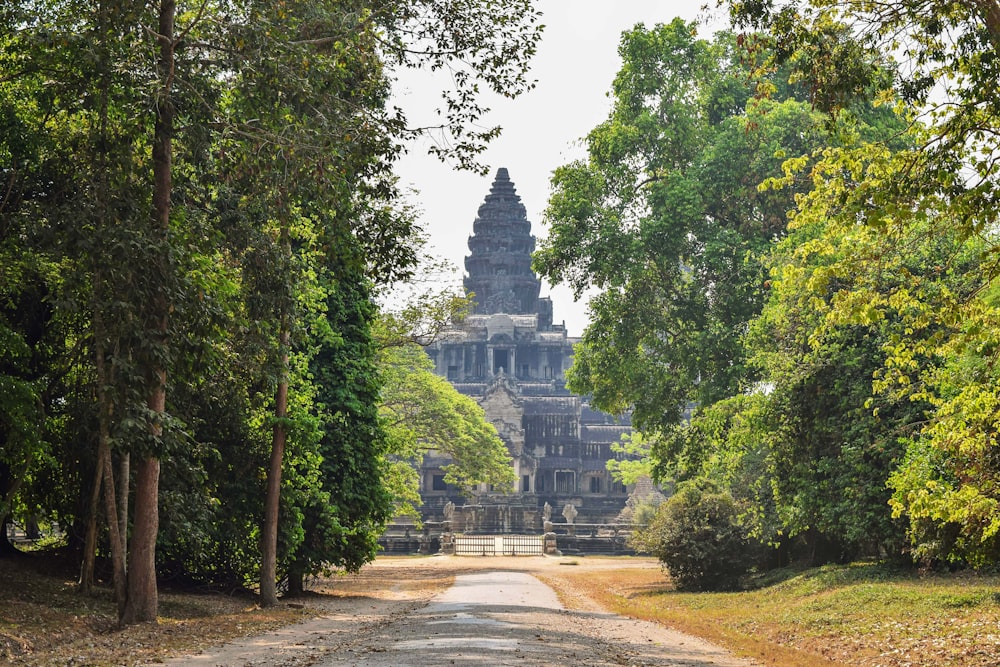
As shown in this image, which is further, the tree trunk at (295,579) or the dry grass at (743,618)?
the tree trunk at (295,579)

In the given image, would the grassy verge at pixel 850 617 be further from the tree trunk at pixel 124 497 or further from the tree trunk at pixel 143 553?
the tree trunk at pixel 124 497

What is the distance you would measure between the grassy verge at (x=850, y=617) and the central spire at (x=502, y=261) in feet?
242

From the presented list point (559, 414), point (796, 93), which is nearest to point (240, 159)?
point (796, 93)

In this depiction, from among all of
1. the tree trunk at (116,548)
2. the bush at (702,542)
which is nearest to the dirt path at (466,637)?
the tree trunk at (116,548)

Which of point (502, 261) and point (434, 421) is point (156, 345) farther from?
point (502, 261)

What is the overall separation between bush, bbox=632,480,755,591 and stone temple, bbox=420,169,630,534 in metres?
28.7

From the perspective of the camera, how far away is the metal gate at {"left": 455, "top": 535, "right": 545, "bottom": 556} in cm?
5819

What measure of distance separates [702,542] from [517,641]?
1755 centimetres

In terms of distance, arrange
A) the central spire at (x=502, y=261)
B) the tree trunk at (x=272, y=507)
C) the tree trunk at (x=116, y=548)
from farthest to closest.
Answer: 1. the central spire at (x=502, y=261)
2. the tree trunk at (x=272, y=507)
3. the tree trunk at (x=116, y=548)

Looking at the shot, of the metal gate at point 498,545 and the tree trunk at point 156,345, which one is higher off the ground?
the tree trunk at point 156,345

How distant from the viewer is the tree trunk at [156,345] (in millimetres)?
16453

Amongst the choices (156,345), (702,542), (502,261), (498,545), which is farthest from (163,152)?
(502,261)

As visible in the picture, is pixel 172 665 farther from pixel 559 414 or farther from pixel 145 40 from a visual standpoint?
pixel 559 414

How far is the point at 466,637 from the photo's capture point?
16.5 metres
